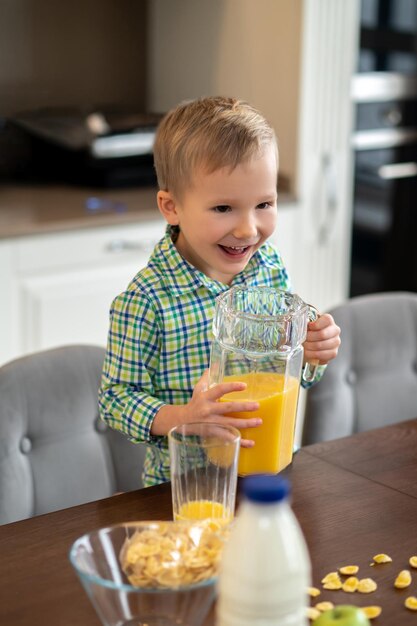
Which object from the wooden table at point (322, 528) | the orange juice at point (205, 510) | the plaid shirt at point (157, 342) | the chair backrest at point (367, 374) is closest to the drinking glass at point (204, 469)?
the orange juice at point (205, 510)

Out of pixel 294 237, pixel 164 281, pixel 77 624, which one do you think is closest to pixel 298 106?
pixel 294 237

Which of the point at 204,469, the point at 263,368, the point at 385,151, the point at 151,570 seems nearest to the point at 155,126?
the point at 385,151

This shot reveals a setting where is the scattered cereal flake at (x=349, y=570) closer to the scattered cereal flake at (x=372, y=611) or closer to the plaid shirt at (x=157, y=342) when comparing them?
the scattered cereal flake at (x=372, y=611)

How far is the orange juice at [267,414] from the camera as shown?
1252 millimetres

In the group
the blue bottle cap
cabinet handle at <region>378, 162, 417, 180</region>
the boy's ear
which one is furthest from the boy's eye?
cabinet handle at <region>378, 162, 417, 180</region>

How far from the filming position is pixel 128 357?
146 cm

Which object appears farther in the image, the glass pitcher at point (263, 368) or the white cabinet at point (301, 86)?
the white cabinet at point (301, 86)

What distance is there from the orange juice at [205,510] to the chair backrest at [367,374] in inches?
29.1

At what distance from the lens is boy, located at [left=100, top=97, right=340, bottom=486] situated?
4.51ft

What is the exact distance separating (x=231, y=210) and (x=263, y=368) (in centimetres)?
24

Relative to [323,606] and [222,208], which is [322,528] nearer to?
[323,606]

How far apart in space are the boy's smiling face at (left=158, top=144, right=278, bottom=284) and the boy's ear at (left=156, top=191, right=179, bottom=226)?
0.02 metres

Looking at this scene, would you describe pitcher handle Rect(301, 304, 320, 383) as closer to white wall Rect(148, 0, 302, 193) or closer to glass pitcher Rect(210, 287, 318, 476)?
glass pitcher Rect(210, 287, 318, 476)

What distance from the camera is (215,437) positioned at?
115cm
